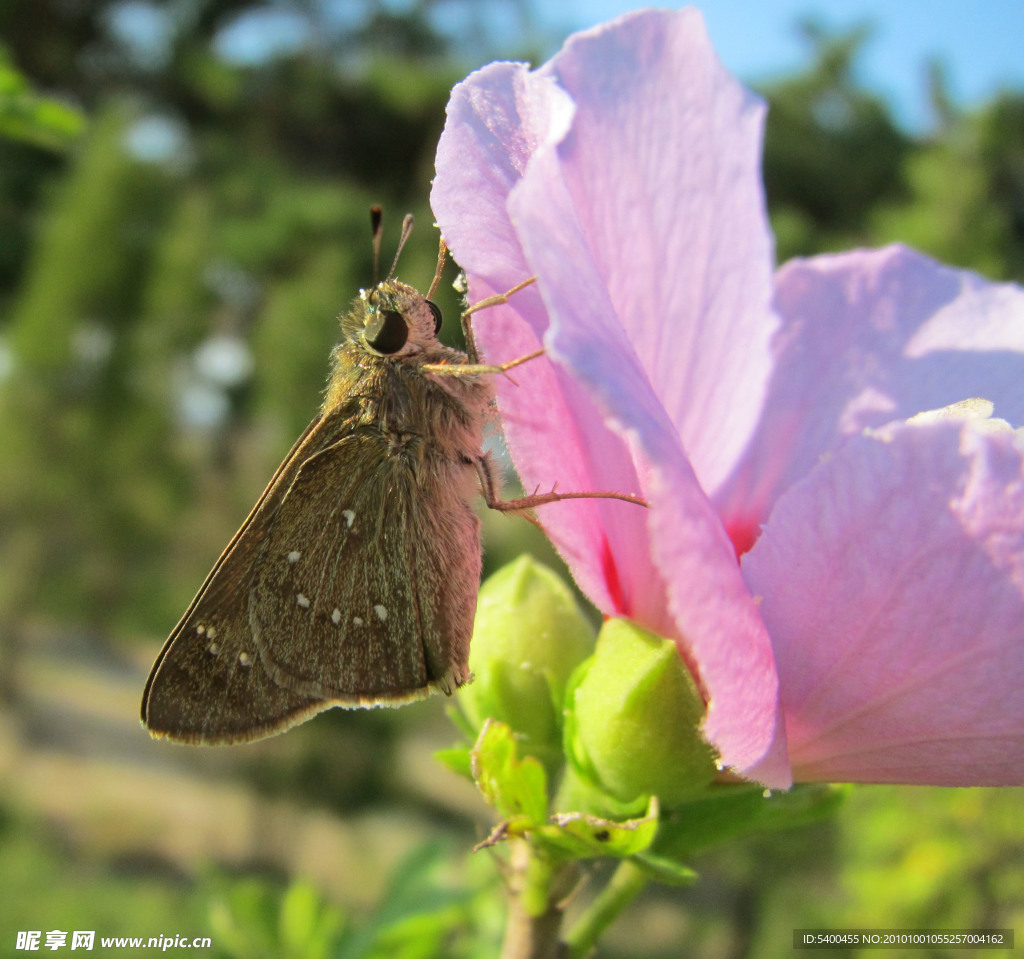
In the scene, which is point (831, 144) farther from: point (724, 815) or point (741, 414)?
point (724, 815)

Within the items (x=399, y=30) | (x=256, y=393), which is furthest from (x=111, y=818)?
(x=399, y=30)

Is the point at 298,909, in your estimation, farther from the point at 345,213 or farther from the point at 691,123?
the point at 345,213

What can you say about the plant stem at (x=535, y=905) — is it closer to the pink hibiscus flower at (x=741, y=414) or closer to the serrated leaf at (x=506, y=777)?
the serrated leaf at (x=506, y=777)

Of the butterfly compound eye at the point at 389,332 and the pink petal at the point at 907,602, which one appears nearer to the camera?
the pink petal at the point at 907,602

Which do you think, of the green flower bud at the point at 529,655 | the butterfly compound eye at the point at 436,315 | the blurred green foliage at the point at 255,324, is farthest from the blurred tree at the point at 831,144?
the green flower bud at the point at 529,655

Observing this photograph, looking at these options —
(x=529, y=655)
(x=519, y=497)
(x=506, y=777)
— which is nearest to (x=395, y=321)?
(x=519, y=497)

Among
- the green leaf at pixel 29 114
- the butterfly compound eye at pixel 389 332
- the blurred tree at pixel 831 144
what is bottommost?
the butterfly compound eye at pixel 389 332

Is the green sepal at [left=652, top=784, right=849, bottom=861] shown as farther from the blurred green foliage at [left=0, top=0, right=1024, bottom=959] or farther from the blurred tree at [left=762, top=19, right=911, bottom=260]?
the blurred tree at [left=762, top=19, right=911, bottom=260]

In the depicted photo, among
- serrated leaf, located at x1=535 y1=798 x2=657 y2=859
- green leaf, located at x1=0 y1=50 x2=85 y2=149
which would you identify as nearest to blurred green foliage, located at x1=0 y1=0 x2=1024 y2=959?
green leaf, located at x1=0 y1=50 x2=85 y2=149

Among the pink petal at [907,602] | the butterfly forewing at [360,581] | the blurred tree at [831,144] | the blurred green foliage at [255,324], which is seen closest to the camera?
the pink petal at [907,602]
